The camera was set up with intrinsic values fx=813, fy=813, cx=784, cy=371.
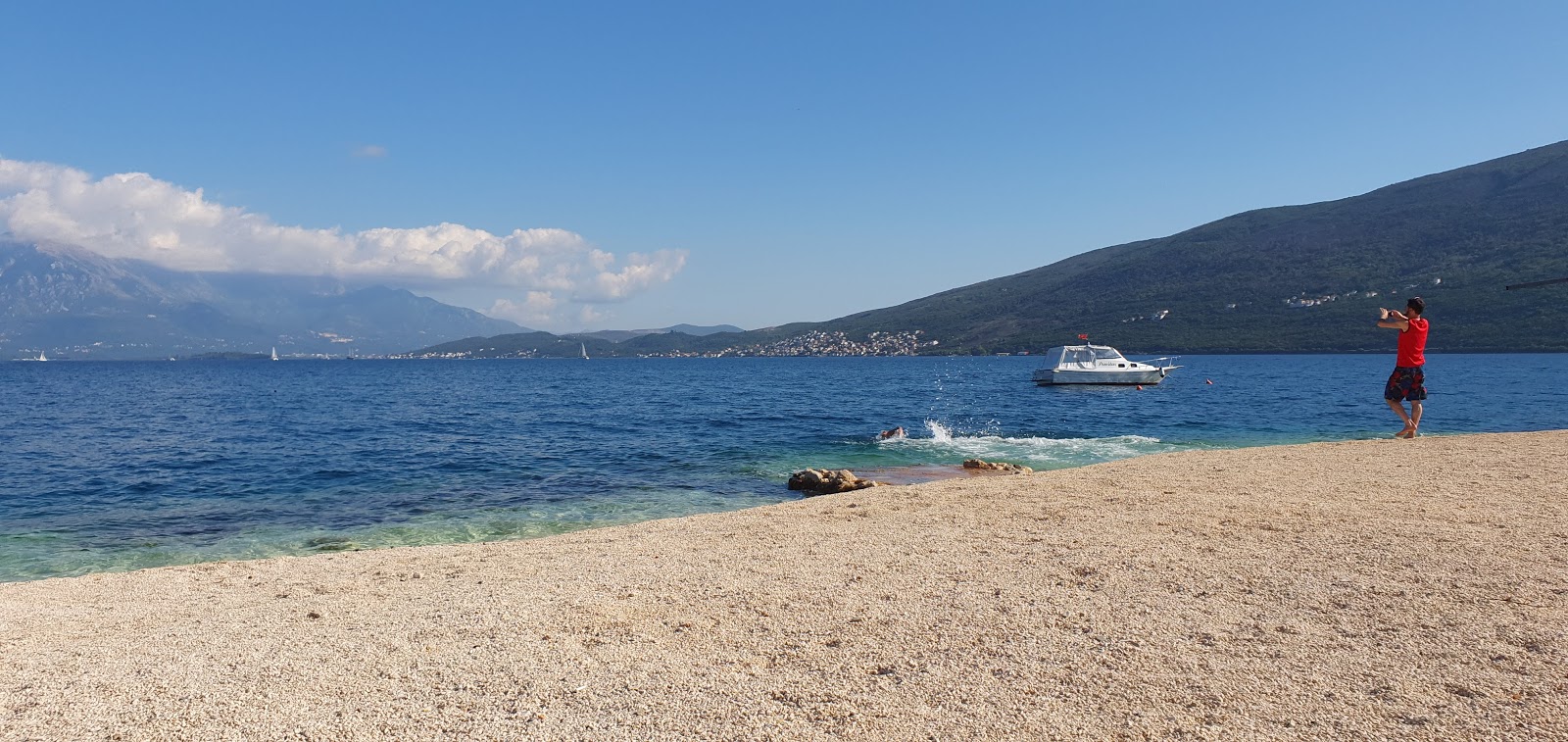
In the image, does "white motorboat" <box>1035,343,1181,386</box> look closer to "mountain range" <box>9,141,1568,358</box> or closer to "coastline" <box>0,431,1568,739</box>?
"coastline" <box>0,431,1568,739</box>

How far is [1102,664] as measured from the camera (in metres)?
5.57

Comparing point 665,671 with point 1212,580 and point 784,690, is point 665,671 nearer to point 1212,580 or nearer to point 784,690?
point 784,690

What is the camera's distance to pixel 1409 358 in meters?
17.3

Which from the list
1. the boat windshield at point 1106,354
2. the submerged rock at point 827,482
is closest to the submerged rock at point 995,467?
the submerged rock at point 827,482

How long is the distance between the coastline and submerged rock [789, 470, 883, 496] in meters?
6.34

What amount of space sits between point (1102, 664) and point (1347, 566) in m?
4.07

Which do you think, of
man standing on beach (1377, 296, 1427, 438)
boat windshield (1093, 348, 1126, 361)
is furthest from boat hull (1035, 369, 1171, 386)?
man standing on beach (1377, 296, 1427, 438)

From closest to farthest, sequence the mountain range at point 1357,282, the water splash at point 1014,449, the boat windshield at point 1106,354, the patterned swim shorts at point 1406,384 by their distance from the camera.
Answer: the patterned swim shorts at point 1406,384 → the water splash at point 1014,449 → the boat windshield at point 1106,354 → the mountain range at point 1357,282

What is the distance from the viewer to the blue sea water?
16078mm

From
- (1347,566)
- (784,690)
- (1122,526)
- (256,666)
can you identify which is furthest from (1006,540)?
(256,666)

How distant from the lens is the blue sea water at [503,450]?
1608cm

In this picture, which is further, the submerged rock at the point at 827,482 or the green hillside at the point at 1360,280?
the green hillside at the point at 1360,280

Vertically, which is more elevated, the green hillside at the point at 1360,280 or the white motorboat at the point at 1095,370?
the green hillside at the point at 1360,280

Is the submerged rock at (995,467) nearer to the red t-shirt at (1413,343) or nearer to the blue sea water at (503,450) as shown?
the blue sea water at (503,450)
